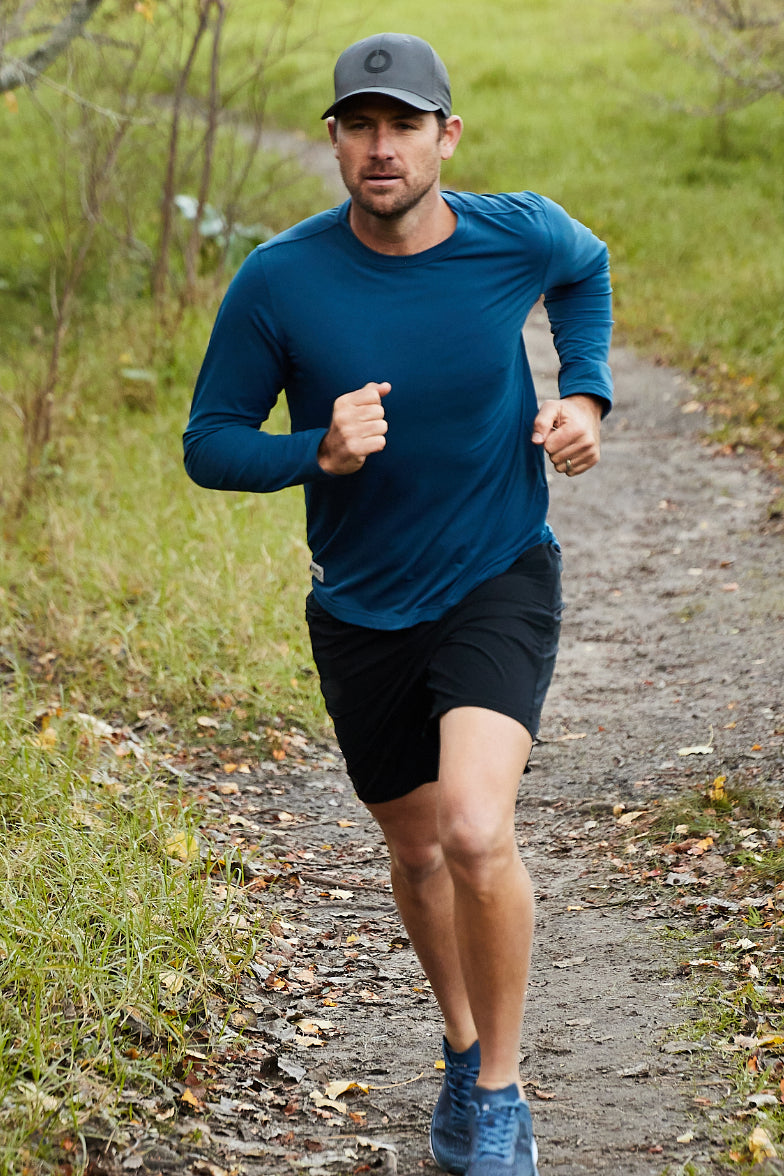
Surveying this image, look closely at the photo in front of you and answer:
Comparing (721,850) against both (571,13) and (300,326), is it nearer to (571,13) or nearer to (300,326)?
(300,326)

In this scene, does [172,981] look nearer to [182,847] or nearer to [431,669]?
[182,847]

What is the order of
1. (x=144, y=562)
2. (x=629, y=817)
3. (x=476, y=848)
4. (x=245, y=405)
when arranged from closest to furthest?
(x=476, y=848)
(x=245, y=405)
(x=629, y=817)
(x=144, y=562)

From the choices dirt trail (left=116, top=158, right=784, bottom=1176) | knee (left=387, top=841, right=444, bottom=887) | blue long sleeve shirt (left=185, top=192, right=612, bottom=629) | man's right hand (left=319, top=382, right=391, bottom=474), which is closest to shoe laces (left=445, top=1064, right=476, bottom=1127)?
dirt trail (left=116, top=158, right=784, bottom=1176)

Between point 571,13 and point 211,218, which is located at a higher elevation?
point 571,13

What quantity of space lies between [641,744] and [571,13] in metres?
28.3

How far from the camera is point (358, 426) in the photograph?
2594 millimetres

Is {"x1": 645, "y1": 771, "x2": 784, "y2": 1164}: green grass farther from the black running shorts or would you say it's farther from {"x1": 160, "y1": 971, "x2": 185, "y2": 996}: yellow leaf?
{"x1": 160, "y1": 971, "x2": 185, "y2": 996}: yellow leaf

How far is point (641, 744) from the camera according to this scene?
18.1 ft

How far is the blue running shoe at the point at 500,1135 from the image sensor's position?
8.52 feet

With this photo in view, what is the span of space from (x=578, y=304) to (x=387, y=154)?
669 mm

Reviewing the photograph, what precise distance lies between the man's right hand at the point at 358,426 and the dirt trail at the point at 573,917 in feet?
5.22

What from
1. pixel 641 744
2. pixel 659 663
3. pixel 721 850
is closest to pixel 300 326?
pixel 721 850

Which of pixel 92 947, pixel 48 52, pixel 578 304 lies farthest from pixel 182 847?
pixel 48 52

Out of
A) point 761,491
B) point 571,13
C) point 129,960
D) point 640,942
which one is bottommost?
point 640,942
